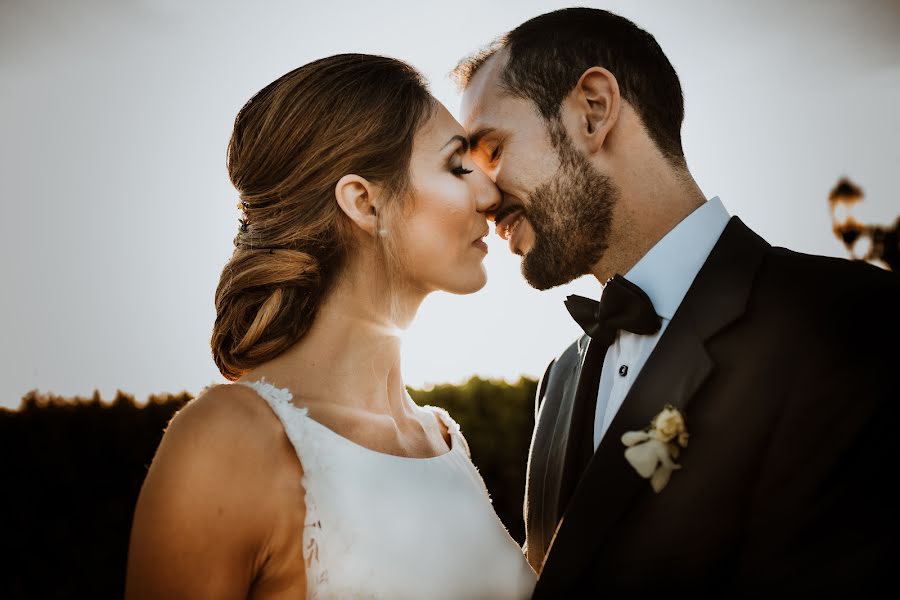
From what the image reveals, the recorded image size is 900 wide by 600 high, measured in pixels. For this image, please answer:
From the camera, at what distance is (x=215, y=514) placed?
7.59 feet

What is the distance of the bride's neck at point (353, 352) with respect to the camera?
2920mm

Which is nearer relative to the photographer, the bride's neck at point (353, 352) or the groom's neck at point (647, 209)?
the bride's neck at point (353, 352)

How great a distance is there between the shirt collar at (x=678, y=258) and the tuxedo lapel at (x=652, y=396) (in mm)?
246

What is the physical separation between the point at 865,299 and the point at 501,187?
188cm

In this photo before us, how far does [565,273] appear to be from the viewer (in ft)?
12.0

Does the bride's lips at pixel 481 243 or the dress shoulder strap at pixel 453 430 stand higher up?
the bride's lips at pixel 481 243

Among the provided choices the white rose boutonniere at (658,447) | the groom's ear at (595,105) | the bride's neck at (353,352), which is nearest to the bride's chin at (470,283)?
the bride's neck at (353,352)

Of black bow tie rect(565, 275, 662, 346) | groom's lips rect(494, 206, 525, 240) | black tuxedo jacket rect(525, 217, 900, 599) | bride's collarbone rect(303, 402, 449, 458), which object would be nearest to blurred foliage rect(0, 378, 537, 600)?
bride's collarbone rect(303, 402, 449, 458)

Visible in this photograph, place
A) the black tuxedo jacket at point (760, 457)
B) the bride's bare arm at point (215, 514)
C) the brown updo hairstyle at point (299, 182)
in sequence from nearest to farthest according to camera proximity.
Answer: the black tuxedo jacket at point (760, 457)
the bride's bare arm at point (215, 514)
the brown updo hairstyle at point (299, 182)

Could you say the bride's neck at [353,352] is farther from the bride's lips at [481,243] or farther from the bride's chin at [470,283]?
the bride's lips at [481,243]

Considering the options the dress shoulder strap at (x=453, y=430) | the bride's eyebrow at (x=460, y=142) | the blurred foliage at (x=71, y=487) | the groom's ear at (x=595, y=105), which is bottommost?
the blurred foliage at (x=71, y=487)

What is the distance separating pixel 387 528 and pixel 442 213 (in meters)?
1.42

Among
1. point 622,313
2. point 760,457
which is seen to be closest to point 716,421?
point 760,457

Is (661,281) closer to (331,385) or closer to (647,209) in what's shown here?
(647,209)
